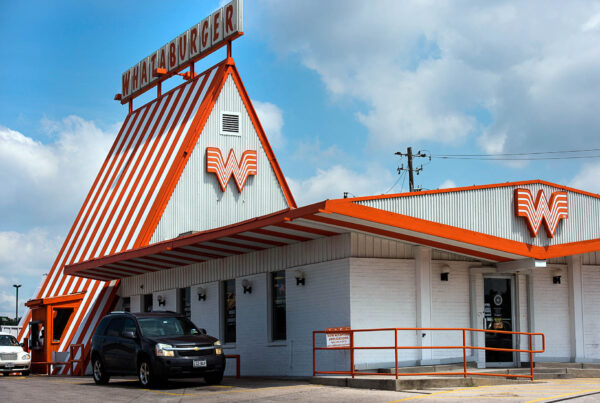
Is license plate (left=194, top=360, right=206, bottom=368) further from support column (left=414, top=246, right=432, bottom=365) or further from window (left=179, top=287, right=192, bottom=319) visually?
window (left=179, top=287, right=192, bottom=319)

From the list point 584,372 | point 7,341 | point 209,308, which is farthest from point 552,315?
point 7,341

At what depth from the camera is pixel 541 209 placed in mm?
21156

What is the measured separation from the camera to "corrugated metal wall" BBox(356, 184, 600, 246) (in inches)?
762

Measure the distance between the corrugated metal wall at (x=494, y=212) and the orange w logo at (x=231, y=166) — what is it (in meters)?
16.2

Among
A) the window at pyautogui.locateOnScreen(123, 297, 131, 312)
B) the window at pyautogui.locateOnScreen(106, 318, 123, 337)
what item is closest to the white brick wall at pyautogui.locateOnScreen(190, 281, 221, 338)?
the window at pyautogui.locateOnScreen(106, 318, 123, 337)

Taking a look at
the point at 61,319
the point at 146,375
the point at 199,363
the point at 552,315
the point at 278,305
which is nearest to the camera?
the point at 199,363

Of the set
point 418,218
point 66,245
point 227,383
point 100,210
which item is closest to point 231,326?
point 227,383

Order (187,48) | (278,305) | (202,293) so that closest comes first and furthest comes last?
(278,305) → (202,293) → (187,48)

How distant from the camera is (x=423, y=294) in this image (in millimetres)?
20016

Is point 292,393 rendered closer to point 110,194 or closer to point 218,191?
point 218,191

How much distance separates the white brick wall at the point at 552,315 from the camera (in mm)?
21516

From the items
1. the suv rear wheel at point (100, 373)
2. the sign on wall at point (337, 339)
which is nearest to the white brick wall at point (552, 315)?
the sign on wall at point (337, 339)

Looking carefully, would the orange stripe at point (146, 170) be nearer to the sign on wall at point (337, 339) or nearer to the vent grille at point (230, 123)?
the vent grille at point (230, 123)

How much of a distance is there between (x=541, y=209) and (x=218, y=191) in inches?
656
